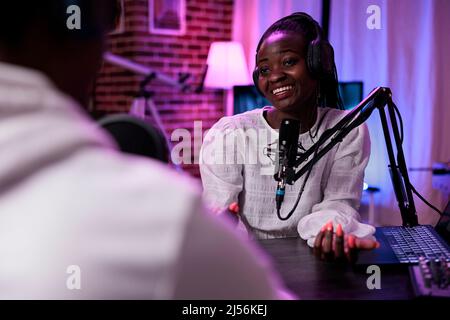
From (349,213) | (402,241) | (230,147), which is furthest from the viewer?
(230,147)

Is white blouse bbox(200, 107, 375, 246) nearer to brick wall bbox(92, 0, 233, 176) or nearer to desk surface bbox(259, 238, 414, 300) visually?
desk surface bbox(259, 238, 414, 300)

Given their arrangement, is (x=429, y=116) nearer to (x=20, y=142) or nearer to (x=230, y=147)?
(x=230, y=147)

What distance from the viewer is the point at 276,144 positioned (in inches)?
49.4

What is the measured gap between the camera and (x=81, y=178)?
308 millimetres

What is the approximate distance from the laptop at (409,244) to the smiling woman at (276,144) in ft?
0.34

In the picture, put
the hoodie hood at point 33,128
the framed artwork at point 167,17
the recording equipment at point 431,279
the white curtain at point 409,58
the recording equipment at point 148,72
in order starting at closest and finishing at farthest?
the hoodie hood at point 33,128
the recording equipment at point 431,279
the white curtain at point 409,58
the recording equipment at point 148,72
the framed artwork at point 167,17

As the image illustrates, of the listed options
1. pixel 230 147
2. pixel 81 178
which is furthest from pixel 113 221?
pixel 230 147

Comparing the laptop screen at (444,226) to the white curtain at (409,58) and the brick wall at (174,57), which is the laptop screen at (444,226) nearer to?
the white curtain at (409,58)

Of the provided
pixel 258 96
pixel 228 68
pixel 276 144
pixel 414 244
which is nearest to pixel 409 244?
pixel 414 244

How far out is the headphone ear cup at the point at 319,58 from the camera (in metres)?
1.19

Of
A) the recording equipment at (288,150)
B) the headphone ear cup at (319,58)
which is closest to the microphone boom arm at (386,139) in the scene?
the recording equipment at (288,150)

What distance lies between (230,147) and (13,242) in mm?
995

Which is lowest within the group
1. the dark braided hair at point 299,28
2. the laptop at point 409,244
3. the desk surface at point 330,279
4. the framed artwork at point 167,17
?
the desk surface at point 330,279

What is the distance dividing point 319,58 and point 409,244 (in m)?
0.44
